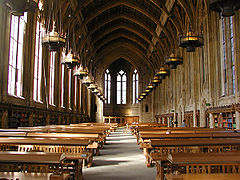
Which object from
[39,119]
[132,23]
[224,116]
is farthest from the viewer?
[132,23]

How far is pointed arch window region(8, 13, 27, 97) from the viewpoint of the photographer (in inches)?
489

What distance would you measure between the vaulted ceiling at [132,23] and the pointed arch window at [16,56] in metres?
2.55

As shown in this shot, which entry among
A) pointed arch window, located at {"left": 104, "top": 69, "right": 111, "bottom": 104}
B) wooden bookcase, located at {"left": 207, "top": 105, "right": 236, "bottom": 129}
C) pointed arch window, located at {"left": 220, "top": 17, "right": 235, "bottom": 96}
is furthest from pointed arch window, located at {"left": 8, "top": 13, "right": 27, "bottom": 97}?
pointed arch window, located at {"left": 104, "top": 69, "right": 111, "bottom": 104}

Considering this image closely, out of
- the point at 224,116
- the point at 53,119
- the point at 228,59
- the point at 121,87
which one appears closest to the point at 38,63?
the point at 53,119

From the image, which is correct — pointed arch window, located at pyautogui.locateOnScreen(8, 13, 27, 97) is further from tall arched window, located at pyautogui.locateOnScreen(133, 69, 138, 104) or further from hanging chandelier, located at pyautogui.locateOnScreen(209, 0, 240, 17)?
tall arched window, located at pyautogui.locateOnScreen(133, 69, 138, 104)

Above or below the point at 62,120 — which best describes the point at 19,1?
above

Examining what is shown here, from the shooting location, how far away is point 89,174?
6184mm

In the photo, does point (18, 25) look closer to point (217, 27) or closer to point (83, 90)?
point (217, 27)

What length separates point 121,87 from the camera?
4800 cm

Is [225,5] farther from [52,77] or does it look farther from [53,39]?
[52,77]

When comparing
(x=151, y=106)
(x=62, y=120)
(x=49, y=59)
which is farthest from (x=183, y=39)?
(x=151, y=106)

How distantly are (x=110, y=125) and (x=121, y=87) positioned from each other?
91.5ft

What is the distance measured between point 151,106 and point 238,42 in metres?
30.1

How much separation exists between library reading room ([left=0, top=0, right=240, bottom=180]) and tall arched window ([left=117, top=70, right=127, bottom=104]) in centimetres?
1410
